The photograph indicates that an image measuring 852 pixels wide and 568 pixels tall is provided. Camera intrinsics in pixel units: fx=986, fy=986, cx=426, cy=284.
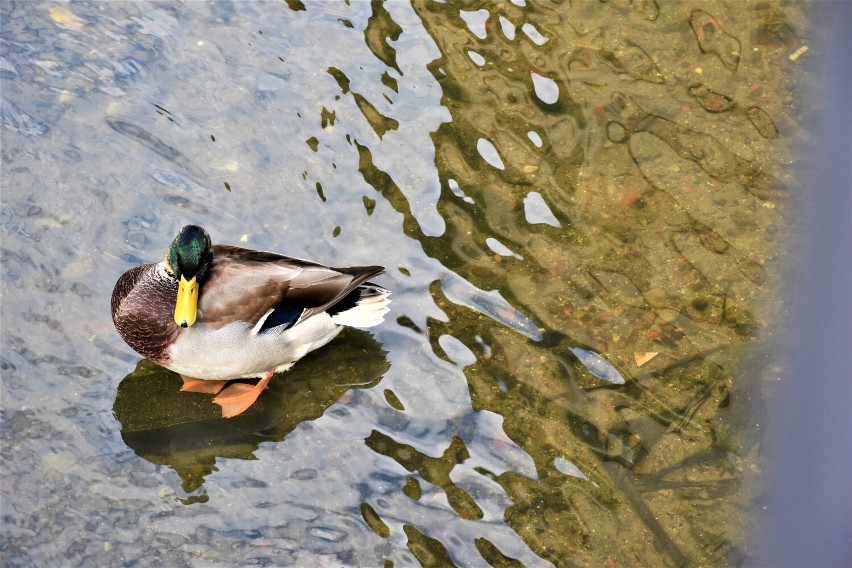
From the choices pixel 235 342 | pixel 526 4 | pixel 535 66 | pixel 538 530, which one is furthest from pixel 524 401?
pixel 526 4

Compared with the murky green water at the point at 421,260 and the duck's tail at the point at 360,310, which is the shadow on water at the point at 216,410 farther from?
the duck's tail at the point at 360,310

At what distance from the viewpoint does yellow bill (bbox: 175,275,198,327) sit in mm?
4617

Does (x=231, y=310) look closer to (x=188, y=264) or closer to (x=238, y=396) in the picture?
(x=188, y=264)

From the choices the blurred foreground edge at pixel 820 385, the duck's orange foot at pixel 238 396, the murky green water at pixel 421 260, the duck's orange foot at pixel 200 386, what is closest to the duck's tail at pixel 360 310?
the murky green water at pixel 421 260

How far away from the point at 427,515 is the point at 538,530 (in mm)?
492

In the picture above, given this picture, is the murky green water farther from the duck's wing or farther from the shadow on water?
the duck's wing

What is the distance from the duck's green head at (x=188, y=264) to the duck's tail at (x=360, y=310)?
71 cm

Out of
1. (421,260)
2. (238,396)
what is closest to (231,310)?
(238,396)

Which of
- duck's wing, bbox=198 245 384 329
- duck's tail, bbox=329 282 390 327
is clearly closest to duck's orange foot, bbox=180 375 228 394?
duck's wing, bbox=198 245 384 329

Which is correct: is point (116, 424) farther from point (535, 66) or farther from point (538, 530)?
point (535, 66)

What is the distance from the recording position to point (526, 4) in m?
6.71

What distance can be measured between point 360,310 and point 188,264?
35.3 inches

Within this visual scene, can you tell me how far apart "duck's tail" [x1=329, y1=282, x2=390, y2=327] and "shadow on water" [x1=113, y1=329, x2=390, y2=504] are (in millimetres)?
205

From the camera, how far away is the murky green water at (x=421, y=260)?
173 inches
